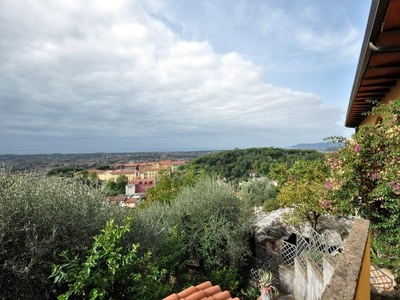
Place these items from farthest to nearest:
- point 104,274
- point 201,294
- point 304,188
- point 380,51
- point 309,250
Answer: point 304,188 < point 309,250 < point 201,294 < point 104,274 < point 380,51

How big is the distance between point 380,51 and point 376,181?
2.23 meters

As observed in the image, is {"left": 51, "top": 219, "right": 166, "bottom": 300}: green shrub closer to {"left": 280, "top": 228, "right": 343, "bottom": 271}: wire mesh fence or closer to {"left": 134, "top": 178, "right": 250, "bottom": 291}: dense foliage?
{"left": 134, "top": 178, "right": 250, "bottom": 291}: dense foliage

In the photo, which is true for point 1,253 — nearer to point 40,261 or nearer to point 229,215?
point 40,261

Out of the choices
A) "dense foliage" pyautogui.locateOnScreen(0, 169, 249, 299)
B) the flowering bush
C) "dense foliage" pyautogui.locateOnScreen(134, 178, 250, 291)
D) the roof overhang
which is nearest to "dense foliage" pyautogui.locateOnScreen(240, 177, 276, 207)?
"dense foliage" pyautogui.locateOnScreen(134, 178, 250, 291)

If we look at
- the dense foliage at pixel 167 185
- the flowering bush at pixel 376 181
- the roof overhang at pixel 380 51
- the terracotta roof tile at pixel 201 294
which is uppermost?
the roof overhang at pixel 380 51

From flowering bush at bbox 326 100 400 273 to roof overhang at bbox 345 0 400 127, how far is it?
0.70 m

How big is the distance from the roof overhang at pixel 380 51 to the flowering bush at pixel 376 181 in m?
0.70

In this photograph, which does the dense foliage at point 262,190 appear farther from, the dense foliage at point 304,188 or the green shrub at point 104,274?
the green shrub at point 104,274

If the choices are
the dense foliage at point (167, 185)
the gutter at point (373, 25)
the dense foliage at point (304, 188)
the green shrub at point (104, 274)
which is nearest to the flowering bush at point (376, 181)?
the gutter at point (373, 25)

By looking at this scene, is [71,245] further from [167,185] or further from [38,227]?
[167,185]

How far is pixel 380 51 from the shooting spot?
317 centimetres

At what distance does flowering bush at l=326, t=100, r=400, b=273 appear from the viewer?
3781 millimetres

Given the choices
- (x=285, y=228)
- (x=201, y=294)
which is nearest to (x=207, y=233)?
(x=201, y=294)

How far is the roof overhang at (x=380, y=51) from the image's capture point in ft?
8.34
